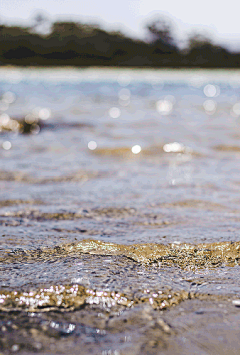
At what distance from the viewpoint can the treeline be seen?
83.3 meters

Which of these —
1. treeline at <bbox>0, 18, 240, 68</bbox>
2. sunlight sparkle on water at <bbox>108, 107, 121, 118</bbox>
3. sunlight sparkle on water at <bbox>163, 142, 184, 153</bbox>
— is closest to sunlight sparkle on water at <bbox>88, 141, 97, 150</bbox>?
sunlight sparkle on water at <bbox>163, 142, 184, 153</bbox>

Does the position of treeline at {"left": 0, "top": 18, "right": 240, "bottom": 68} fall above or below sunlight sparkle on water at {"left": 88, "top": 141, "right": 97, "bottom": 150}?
above

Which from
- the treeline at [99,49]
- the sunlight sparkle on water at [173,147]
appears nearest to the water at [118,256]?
the sunlight sparkle on water at [173,147]

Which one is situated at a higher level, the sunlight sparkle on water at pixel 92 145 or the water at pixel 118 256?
the sunlight sparkle on water at pixel 92 145

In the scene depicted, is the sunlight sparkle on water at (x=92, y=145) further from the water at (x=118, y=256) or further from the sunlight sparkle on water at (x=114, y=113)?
the sunlight sparkle on water at (x=114, y=113)

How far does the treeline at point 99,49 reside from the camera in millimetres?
83312

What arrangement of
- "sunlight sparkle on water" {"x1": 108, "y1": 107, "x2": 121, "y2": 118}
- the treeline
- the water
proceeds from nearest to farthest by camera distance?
the water → "sunlight sparkle on water" {"x1": 108, "y1": 107, "x2": 121, "y2": 118} → the treeline

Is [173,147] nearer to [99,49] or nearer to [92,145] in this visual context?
[92,145]

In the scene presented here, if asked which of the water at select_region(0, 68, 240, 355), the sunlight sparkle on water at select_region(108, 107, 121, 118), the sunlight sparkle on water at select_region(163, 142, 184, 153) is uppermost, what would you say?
the sunlight sparkle on water at select_region(108, 107, 121, 118)

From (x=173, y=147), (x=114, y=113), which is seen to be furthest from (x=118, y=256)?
(x=114, y=113)

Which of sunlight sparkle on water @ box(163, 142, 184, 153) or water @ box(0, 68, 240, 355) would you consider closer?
water @ box(0, 68, 240, 355)

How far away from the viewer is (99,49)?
93.6 m

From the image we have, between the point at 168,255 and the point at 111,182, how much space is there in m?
1.70

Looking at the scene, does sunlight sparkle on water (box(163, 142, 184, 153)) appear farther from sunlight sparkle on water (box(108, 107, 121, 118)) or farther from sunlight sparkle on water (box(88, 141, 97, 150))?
sunlight sparkle on water (box(108, 107, 121, 118))
